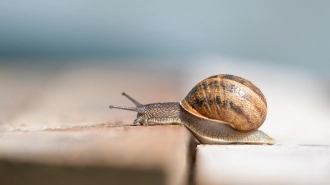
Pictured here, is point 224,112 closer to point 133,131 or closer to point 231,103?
point 231,103

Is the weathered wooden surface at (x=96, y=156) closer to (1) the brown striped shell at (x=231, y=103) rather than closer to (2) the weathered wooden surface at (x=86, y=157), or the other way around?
(2) the weathered wooden surface at (x=86, y=157)

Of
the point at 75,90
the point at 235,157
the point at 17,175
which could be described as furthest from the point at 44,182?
the point at 75,90

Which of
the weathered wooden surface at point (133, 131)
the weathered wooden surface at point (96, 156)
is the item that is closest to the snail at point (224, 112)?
the weathered wooden surface at point (133, 131)

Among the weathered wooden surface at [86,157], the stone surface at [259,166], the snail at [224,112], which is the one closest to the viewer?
the weathered wooden surface at [86,157]

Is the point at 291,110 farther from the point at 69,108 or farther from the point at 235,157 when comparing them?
the point at 235,157

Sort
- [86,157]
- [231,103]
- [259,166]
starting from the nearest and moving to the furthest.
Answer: [86,157]
[259,166]
[231,103]

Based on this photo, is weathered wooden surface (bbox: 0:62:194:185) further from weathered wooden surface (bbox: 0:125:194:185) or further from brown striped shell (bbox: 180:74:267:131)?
brown striped shell (bbox: 180:74:267:131)

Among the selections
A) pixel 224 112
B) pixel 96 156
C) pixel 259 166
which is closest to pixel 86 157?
pixel 96 156
